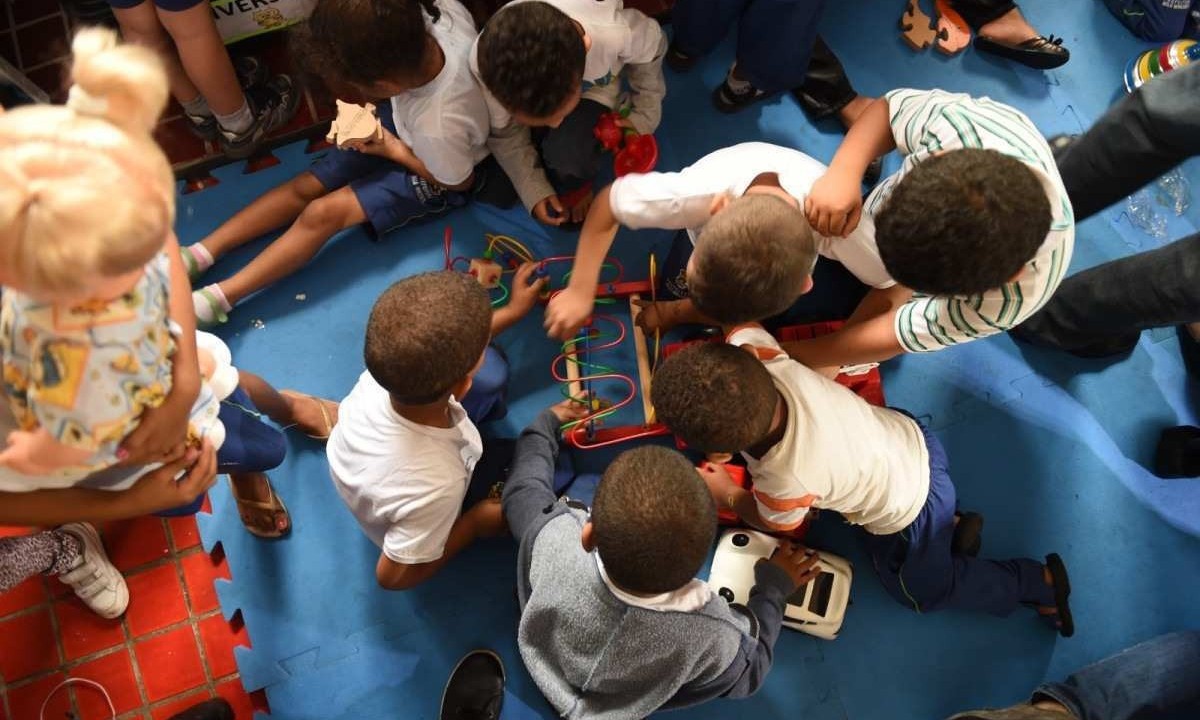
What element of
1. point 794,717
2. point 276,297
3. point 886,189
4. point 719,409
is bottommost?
→ point 794,717

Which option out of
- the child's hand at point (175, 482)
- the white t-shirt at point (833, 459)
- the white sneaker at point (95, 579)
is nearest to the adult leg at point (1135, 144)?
the white t-shirt at point (833, 459)

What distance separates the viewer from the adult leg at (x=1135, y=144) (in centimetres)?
174

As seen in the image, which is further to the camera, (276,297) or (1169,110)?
(276,297)

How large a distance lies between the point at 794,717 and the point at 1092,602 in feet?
2.86

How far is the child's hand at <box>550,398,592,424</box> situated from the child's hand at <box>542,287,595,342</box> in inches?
8.8

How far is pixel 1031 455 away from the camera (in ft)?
7.09

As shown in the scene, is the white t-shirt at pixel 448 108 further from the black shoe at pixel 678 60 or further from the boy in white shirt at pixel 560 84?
the black shoe at pixel 678 60


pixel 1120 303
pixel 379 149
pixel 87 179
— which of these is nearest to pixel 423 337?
pixel 87 179

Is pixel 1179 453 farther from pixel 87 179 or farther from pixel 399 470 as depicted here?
pixel 87 179

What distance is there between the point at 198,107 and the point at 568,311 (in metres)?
1.27

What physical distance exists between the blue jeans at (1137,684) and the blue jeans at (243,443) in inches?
77.6

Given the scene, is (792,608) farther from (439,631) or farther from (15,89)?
(15,89)

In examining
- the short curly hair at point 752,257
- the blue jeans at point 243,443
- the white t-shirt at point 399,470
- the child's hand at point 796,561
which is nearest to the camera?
the short curly hair at point 752,257

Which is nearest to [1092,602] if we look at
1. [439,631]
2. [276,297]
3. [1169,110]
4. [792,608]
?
[792,608]
